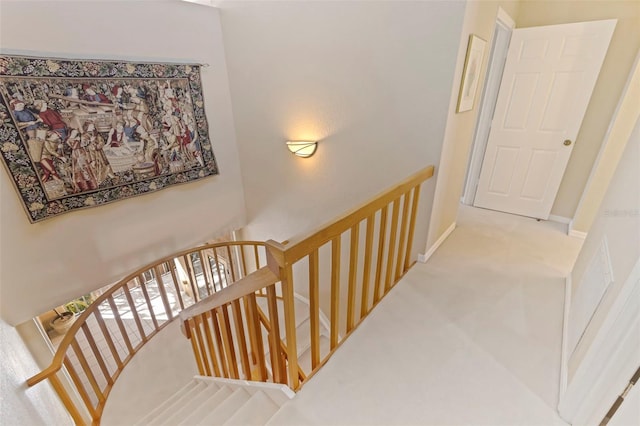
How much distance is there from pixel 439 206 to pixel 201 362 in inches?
97.1

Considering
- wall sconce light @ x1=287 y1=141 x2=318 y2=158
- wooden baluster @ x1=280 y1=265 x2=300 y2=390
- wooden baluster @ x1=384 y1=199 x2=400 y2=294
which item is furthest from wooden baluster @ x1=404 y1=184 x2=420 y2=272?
wooden baluster @ x1=280 y1=265 x2=300 y2=390

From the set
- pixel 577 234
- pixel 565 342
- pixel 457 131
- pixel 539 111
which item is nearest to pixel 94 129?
pixel 457 131

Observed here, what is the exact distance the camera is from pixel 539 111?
8.94 feet

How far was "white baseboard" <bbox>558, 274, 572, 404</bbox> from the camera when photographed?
1.33 m

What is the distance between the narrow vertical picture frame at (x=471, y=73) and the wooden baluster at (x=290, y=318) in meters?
1.64

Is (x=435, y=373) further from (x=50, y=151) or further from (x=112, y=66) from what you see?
(x=112, y=66)

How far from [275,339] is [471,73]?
2.07 m

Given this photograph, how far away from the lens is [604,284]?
3.96 ft

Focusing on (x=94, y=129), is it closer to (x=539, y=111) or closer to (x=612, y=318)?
(x=612, y=318)

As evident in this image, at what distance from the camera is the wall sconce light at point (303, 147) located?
2684mm

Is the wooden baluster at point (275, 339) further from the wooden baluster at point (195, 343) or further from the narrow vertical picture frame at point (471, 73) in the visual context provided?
the narrow vertical picture frame at point (471, 73)

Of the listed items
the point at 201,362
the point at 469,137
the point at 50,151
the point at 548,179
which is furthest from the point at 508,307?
the point at 50,151

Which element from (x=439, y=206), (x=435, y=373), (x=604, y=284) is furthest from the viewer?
(x=439, y=206)

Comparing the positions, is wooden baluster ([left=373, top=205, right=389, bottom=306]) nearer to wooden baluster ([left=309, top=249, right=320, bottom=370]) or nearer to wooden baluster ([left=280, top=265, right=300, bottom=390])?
wooden baluster ([left=309, top=249, right=320, bottom=370])
